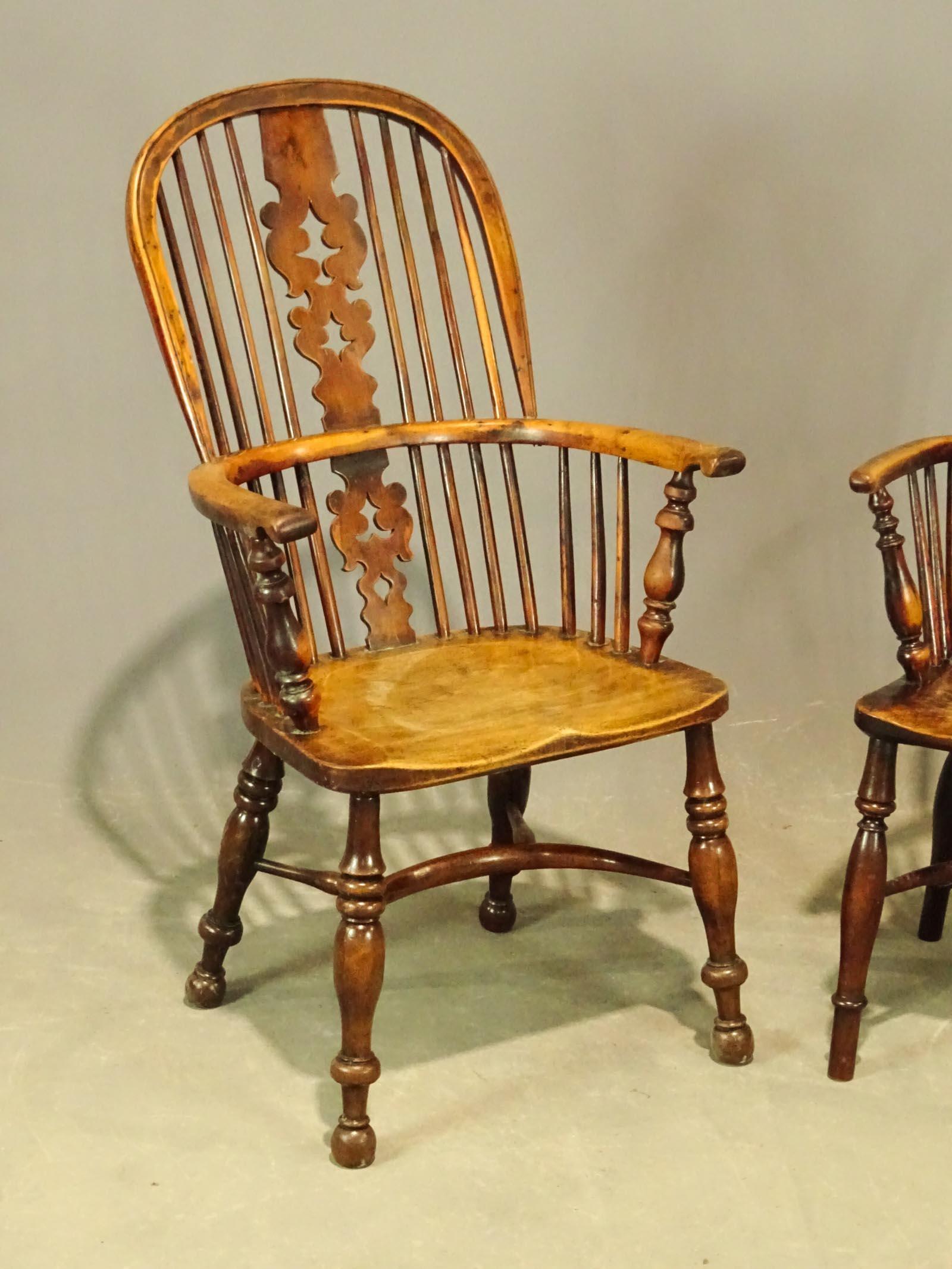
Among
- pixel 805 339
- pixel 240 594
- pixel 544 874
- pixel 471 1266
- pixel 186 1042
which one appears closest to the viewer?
pixel 471 1266

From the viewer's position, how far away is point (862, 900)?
2014mm

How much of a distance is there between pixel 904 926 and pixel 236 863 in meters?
1.03

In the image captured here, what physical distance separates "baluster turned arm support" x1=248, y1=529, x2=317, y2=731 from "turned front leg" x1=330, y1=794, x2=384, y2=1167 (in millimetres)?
123

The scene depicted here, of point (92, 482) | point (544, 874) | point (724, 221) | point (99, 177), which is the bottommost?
point (544, 874)

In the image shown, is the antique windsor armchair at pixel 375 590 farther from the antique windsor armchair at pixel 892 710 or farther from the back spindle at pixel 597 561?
the antique windsor armchair at pixel 892 710

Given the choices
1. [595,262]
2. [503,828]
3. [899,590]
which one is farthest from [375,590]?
[595,262]

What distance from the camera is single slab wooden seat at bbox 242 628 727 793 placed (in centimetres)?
180

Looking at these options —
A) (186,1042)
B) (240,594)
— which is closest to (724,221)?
(240,594)

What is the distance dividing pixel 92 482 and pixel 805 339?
1.30 metres

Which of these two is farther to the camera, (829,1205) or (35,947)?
(35,947)

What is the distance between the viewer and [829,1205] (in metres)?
1.80

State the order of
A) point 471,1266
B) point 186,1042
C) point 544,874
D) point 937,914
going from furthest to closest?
point 544,874
point 937,914
point 186,1042
point 471,1266

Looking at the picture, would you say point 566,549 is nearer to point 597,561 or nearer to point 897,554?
point 597,561

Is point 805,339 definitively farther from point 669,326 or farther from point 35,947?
point 35,947
